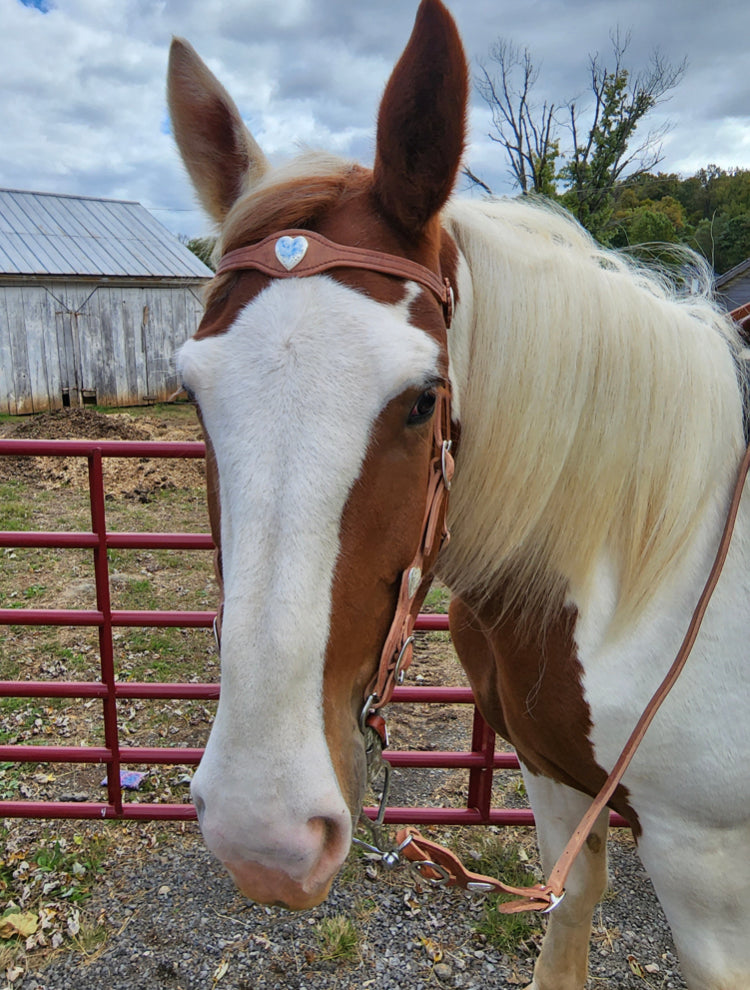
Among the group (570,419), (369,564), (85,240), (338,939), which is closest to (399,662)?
(369,564)

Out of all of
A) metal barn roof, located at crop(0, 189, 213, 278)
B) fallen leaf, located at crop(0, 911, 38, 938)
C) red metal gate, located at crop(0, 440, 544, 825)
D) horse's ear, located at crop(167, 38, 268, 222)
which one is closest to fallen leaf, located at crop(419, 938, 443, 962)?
red metal gate, located at crop(0, 440, 544, 825)

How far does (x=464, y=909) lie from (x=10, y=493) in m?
8.00

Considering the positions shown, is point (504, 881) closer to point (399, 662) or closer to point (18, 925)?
point (18, 925)

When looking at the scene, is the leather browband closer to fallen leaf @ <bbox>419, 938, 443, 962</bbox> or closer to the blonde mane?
the blonde mane

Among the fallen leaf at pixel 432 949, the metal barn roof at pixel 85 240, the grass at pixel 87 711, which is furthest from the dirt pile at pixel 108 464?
the fallen leaf at pixel 432 949

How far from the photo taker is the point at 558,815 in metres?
1.88

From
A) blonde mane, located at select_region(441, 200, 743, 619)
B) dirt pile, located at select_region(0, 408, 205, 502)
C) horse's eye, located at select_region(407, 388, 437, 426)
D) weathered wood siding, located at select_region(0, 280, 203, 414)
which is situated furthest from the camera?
weathered wood siding, located at select_region(0, 280, 203, 414)

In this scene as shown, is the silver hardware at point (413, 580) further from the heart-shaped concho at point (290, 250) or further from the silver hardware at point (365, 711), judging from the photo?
the heart-shaped concho at point (290, 250)

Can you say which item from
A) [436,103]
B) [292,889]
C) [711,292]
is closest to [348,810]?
[292,889]

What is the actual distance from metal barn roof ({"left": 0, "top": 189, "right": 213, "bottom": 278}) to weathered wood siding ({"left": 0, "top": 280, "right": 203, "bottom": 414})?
468 millimetres

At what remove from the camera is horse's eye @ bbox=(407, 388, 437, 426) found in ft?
3.59

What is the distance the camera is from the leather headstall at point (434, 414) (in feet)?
3.64

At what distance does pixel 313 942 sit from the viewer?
2.44 metres

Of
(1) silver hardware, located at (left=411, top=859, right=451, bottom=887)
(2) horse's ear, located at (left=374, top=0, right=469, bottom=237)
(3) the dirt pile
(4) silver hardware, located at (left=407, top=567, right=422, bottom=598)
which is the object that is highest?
(2) horse's ear, located at (left=374, top=0, right=469, bottom=237)
